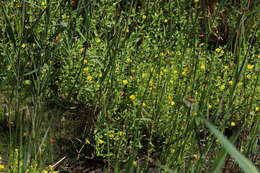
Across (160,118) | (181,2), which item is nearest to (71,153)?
(160,118)

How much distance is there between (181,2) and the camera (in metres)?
3.62

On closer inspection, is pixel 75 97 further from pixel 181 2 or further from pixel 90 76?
pixel 181 2

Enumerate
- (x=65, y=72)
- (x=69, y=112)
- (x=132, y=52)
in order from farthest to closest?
(x=132, y=52) → (x=65, y=72) → (x=69, y=112)

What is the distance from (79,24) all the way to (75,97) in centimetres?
59

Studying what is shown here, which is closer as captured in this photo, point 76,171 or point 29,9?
point 76,171

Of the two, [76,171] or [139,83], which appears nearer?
[76,171]

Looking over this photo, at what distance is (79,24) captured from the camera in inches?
121

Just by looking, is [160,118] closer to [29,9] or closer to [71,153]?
[71,153]

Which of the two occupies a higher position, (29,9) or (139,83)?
(29,9)

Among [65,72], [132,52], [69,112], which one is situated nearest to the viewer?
[69,112]

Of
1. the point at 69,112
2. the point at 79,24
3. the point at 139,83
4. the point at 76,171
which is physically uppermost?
the point at 79,24

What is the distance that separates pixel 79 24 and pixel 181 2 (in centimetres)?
98

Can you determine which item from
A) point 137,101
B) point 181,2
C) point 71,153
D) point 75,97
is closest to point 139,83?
point 137,101

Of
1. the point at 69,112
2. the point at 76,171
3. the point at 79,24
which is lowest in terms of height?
the point at 76,171
